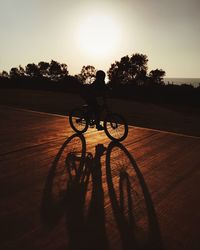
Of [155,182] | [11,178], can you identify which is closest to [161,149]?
[155,182]

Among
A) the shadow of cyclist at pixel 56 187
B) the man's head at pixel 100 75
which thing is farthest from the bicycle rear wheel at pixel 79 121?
the shadow of cyclist at pixel 56 187

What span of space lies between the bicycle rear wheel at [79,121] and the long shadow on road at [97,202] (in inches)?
94.9

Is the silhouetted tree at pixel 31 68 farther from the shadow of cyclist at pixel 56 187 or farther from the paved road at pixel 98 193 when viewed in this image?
the shadow of cyclist at pixel 56 187

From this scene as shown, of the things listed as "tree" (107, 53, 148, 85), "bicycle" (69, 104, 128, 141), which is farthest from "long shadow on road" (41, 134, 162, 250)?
"tree" (107, 53, 148, 85)

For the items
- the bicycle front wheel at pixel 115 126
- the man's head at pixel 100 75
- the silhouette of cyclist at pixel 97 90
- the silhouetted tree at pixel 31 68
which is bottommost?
the bicycle front wheel at pixel 115 126

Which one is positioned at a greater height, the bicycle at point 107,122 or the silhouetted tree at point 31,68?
the silhouetted tree at point 31,68

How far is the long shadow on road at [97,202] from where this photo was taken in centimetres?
352

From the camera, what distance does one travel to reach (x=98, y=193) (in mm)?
4738

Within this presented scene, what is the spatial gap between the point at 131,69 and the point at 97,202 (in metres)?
82.0

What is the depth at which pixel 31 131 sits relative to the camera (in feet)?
29.5

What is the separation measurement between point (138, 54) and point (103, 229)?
84.9m

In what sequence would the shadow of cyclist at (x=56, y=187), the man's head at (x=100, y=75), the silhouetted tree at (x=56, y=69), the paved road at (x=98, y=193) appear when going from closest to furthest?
the paved road at (x=98, y=193), the shadow of cyclist at (x=56, y=187), the man's head at (x=100, y=75), the silhouetted tree at (x=56, y=69)

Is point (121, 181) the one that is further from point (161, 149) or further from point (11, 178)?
point (161, 149)

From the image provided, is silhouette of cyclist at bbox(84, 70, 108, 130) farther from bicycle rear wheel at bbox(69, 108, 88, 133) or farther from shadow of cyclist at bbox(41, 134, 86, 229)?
shadow of cyclist at bbox(41, 134, 86, 229)
